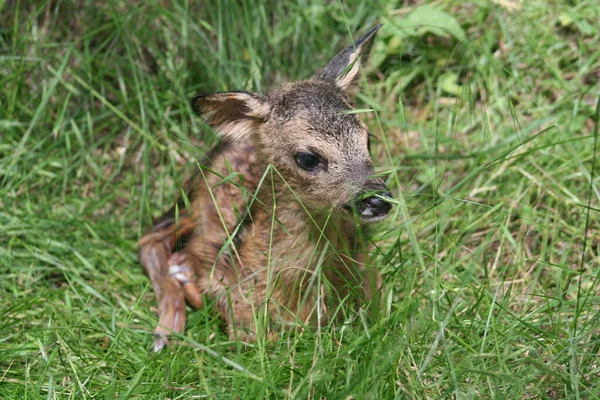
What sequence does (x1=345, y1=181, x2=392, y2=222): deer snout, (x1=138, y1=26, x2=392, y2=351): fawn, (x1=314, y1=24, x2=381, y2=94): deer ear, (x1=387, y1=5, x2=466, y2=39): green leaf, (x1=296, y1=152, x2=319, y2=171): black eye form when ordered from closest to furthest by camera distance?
(x1=345, y1=181, x2=392, y2=222): deer snout, (x1=138, y1=26, x2=392, y2=351): fawn, (x1=296, y1=152, x2=319, y2=171): black eye, (x1=314, y1=24, x2=381, y2=94): deer ear, (x1=387, y1=5, x2=466, y2=39): green leaf

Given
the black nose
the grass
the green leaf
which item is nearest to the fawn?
the black nose

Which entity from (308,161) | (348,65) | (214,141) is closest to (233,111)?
(308,161)

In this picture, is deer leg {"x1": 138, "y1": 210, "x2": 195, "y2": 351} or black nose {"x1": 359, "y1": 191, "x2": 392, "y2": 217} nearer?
black nose {"x1": 359, "y1": 191, "x2": 392, "y2": 217}

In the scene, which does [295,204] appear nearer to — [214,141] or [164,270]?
[164,270]

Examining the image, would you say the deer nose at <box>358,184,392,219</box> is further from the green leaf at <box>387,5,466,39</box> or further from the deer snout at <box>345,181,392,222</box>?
the green leaf at <box>387,5,466,39</box>

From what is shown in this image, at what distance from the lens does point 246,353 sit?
12.0ft

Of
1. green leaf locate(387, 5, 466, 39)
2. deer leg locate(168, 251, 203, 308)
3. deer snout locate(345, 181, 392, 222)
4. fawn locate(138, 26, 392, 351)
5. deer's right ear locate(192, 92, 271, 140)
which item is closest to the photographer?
deer snout locate(345, 181, 392, 222)

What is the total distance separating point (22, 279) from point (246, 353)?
5.52 ft

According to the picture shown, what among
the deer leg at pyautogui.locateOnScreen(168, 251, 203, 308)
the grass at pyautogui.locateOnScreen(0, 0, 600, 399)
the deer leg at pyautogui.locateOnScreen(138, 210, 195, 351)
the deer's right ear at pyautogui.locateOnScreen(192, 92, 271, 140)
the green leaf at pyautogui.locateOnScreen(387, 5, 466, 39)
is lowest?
the deer leg at pyautogui.locateOnScreen(168, 251, 203, 308)

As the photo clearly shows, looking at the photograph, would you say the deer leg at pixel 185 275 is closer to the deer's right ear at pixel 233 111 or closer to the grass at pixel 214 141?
the grass at pixel 214 141

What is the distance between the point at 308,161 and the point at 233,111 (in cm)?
53

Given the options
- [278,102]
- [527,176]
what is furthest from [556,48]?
[278,102]

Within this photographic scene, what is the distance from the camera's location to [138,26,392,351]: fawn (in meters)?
3.55

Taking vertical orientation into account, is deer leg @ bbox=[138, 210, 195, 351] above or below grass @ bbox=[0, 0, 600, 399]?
below
